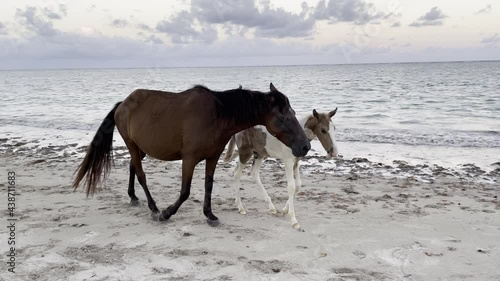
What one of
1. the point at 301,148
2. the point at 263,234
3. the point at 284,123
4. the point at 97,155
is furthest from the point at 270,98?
the point at 97,155

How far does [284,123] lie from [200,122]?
1.02 m

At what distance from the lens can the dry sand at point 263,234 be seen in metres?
4.03

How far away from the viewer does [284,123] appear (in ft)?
16.0

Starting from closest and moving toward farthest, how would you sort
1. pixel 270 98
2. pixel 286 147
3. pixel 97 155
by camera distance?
1. pixel 270 98
2. pixel 286 147
3. pixel 97 155

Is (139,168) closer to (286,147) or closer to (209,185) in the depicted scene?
(209,185)

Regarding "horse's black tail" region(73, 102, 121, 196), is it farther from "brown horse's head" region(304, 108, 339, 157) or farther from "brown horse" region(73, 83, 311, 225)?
"brown horse's head" region(304, 108, 339, 157)

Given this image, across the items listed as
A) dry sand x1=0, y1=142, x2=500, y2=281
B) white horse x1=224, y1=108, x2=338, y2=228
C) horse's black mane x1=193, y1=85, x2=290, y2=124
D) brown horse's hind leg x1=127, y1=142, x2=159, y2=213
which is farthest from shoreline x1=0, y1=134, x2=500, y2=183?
horse's black mane x1=193, y1=85, x2=290, y2=124

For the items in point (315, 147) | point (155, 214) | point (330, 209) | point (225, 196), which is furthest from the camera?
point (315, 147)

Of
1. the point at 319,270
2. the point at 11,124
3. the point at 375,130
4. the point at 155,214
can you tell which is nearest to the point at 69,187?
the point at 155,214

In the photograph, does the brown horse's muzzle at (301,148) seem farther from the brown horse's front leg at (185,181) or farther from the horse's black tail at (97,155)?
the horse's black tail at (97,155)

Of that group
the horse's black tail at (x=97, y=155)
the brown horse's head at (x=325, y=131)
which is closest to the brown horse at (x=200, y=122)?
the brown horse's head at (x=325, y=131)

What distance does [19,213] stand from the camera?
5.70m

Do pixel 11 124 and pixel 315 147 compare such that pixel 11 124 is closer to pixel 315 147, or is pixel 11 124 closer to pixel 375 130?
pixel 315 147

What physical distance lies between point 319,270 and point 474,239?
2.22 metres
